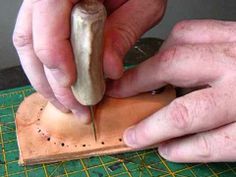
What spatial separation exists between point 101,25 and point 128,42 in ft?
0.51

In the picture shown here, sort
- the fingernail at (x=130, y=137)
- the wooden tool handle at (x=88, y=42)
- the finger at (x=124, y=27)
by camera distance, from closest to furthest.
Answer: the wooden tool handle at (x=88, y=42), the finger at (x=124, y=27), the fingernail at (x=130, y=137)

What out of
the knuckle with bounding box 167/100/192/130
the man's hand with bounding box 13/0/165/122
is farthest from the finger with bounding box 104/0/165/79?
the knuckle with bounding box 167/100/192/130

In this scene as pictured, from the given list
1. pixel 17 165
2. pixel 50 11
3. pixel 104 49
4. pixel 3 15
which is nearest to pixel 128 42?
pixel 104 49

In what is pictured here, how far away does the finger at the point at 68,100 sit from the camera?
0.74 m

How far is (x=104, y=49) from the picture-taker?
0.70 m

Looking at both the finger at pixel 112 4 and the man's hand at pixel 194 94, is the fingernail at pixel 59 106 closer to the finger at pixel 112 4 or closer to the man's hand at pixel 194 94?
the man's hand at pixel 194 94

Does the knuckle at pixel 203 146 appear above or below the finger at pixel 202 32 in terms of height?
below

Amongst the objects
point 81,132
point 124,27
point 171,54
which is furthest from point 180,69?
point 81,132

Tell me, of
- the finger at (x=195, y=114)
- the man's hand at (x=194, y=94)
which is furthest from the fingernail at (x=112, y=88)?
the finger at (x=195, y=114)

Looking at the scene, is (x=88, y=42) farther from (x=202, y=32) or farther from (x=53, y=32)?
(x=202, y=32)

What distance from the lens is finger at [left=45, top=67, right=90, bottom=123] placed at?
0.74 meters

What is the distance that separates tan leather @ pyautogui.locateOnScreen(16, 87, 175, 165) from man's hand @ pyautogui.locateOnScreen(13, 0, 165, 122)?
4 centimetres

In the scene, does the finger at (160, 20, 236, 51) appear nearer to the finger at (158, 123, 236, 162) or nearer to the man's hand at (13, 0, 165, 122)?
the man's hand at (13, 0, 165, 122)

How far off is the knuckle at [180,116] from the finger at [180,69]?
61 millimetres
